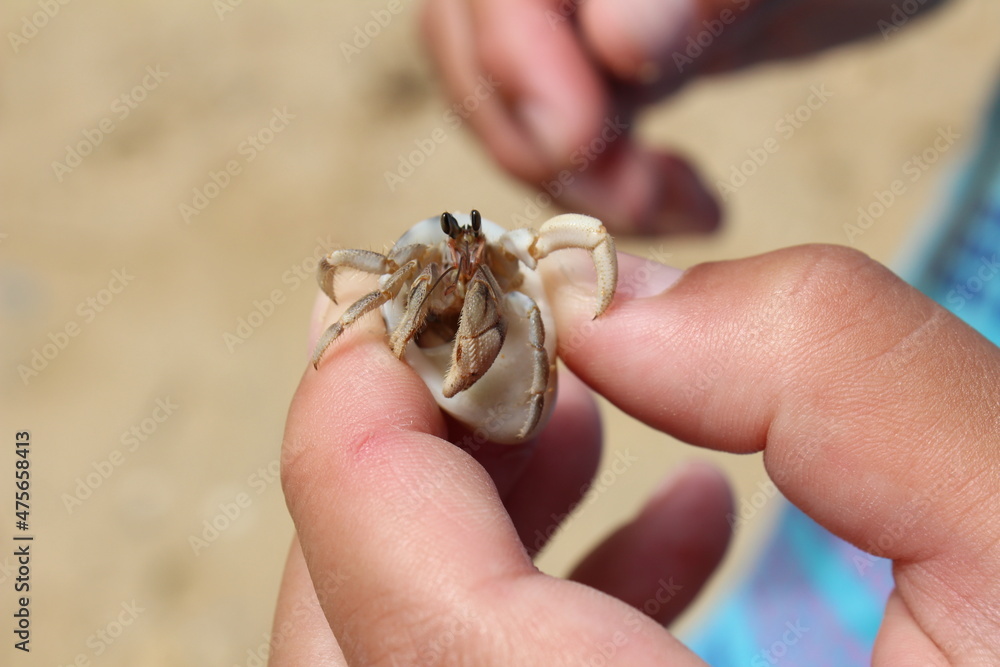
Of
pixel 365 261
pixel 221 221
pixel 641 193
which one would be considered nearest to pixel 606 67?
pixel 641 193

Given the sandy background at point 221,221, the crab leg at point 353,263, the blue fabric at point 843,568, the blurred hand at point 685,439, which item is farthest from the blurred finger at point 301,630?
the sandy background at point 221,221

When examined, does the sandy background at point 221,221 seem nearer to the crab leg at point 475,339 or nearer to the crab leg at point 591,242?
the crab leg at point 591,242

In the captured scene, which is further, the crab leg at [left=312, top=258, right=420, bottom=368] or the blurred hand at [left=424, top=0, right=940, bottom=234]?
the blurred hand at [left=424, top=0, right=940, bottom=234]

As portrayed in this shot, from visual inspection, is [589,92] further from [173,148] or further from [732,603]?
[173,148]

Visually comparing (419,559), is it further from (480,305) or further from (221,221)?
(221,221)

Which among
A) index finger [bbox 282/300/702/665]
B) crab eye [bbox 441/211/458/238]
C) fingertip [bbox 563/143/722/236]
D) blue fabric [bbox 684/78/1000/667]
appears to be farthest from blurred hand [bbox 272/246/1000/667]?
fingertip [bbox 563/143/722/236]

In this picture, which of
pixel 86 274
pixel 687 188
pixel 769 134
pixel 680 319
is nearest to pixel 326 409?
pixel 680 319

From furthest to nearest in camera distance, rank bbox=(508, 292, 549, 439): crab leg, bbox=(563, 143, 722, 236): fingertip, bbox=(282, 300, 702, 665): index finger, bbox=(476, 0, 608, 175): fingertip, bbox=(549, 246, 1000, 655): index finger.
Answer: bbox=(563, 143, 722, 236): fingertip
bbox=(476, 0, 608, 175): fingertip
bbox=(508, 292, 549, 439): crab leg
bbox=(549, 246, 1000, 655): index finger
bbox=(282, 300, 702, 665): index finger

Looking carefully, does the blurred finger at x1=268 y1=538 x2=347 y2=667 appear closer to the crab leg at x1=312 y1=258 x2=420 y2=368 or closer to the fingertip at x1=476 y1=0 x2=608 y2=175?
the crab leg at x1=312 y1=258 x2=420 y2=368
